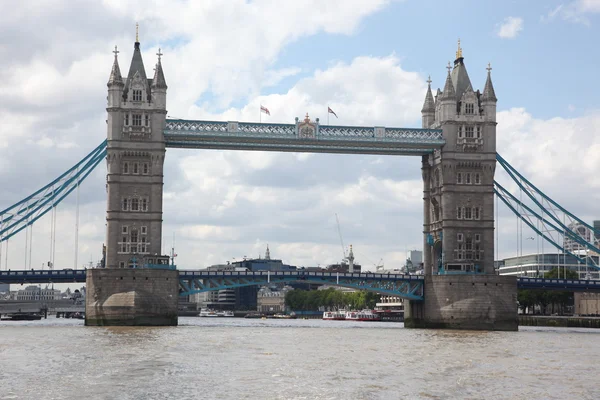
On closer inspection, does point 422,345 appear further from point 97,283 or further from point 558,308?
point 558,308

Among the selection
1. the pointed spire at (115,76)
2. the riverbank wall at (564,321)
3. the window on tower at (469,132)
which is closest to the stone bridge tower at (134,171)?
the pointed spire at (115,76)

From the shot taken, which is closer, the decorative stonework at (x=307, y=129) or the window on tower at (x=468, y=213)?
the decorative stonework at (x=307, y=129)

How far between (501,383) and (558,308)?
148354 mm

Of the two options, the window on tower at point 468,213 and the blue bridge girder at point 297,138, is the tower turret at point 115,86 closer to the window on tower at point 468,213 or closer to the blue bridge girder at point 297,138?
the blue bridge girder at point 297,138

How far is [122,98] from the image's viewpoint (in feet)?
371

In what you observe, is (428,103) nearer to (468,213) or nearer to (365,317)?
(468,213)

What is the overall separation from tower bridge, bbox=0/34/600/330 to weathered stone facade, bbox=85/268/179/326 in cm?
11

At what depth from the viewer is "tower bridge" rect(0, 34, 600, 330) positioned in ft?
356

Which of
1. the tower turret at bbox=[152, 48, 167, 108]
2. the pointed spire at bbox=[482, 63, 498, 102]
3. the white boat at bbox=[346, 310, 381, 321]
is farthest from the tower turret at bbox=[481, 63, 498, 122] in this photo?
the white boat at bbox=[346, 310, 381, 321]

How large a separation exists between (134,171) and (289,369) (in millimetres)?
61845

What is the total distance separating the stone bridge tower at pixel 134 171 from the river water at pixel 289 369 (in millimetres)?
30305

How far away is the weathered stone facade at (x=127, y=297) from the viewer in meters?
106

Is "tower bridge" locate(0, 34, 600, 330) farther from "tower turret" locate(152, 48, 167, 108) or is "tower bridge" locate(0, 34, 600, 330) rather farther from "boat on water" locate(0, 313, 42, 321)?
"boat on water" locate(0, 313, 42, 321)

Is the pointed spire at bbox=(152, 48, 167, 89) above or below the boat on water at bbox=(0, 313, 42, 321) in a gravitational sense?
above
